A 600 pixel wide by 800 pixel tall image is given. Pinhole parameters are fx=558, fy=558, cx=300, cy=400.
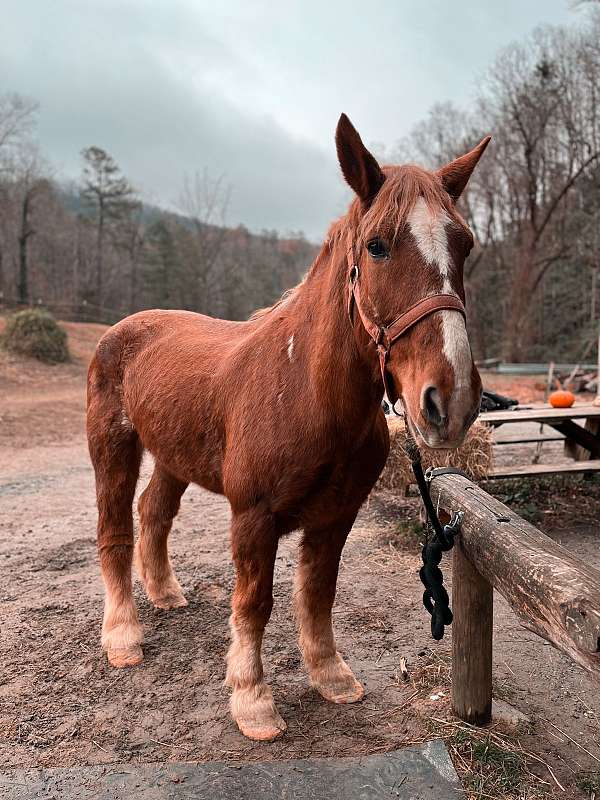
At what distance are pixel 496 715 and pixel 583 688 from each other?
0.67 metres

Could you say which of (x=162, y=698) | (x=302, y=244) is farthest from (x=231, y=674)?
(x=302, y=244)

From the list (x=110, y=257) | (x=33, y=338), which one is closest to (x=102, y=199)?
(x=110, y=257)

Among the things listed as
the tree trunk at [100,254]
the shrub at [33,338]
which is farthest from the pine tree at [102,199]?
the shrub at [33,338]

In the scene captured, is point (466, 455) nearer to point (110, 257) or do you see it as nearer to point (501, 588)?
point (501, 588)

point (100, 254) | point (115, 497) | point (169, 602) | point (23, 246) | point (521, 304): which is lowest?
point (169, 602)

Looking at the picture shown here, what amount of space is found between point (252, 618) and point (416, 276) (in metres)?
1.64

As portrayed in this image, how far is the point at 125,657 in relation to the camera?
3.11 m

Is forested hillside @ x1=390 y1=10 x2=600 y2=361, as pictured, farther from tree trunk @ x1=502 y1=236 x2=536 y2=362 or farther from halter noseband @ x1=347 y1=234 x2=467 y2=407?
halter noseband @ x1=347 y1=234 x2=467 y2=407

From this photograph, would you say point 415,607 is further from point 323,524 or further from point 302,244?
Answer: point 302,244

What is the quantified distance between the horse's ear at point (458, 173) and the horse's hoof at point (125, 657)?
2.85m

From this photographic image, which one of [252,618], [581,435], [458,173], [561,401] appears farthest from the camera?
[561,401]

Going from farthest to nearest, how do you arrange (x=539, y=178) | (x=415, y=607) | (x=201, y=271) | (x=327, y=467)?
(x=201, y=271), (x=539, y=178), (x=415, y=607), (x=327, y=467)

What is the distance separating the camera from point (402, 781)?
7.10 feet

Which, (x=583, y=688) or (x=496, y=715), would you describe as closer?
(x=496, y=715)
